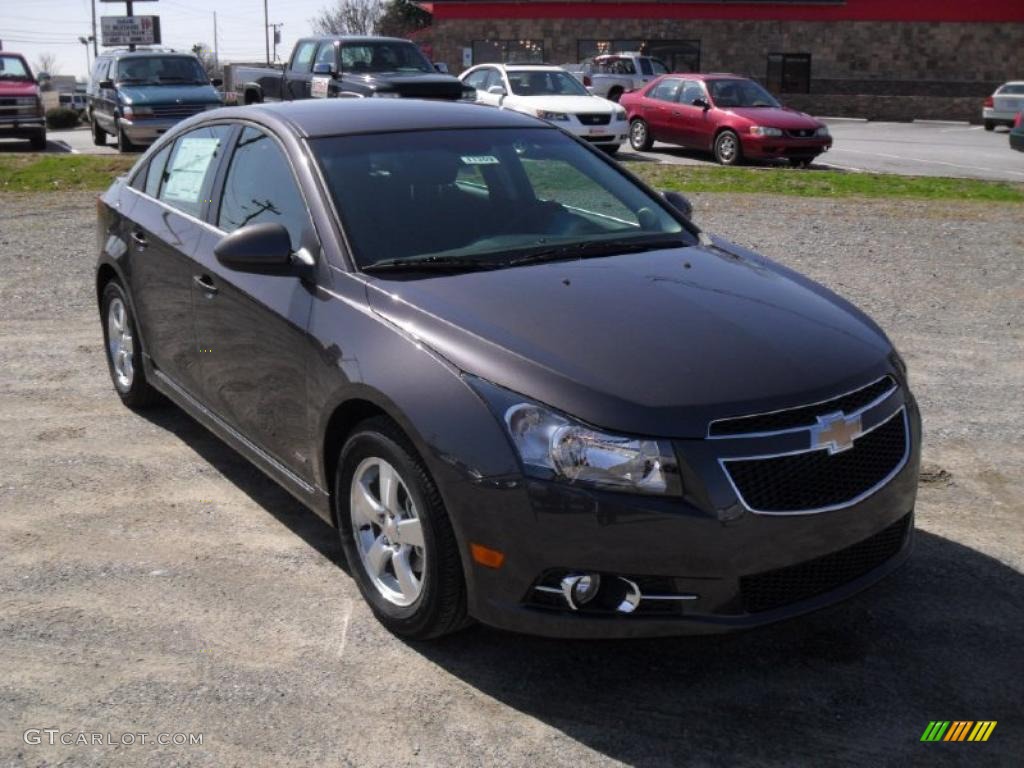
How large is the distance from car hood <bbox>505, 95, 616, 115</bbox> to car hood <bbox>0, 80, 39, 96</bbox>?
380 inches

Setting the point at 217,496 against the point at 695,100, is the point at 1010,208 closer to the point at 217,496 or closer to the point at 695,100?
the point at 695,100

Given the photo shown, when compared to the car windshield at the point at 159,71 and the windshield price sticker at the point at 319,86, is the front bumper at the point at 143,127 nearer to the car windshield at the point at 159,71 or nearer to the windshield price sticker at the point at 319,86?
the car windshield at the point at 159,71

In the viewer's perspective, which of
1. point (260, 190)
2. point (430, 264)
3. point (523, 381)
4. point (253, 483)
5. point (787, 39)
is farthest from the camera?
point (787, 39)

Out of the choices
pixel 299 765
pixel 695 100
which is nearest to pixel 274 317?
pixel 299 765

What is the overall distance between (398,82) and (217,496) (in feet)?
45.8

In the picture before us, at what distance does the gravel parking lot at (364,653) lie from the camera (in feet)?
11.3

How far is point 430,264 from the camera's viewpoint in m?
4.39

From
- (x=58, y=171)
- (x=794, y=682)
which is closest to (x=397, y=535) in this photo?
(x=794, y=682)

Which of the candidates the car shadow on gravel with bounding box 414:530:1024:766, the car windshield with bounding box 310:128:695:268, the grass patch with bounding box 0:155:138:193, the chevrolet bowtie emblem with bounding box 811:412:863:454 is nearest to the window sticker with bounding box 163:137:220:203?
the car windshield with bounding box 310:128:695:268

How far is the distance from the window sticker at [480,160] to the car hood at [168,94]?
17423 mm

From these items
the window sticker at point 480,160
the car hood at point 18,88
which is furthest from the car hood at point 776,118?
the window sticker at point 480,160

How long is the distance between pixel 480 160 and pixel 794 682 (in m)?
2.52

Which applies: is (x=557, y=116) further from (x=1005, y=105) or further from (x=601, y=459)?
(x=1005, y=105)

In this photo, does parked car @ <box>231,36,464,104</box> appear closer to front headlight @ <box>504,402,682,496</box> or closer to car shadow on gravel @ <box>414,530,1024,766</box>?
car shadow on gravel @ <box>414,530,1024,766</box>
